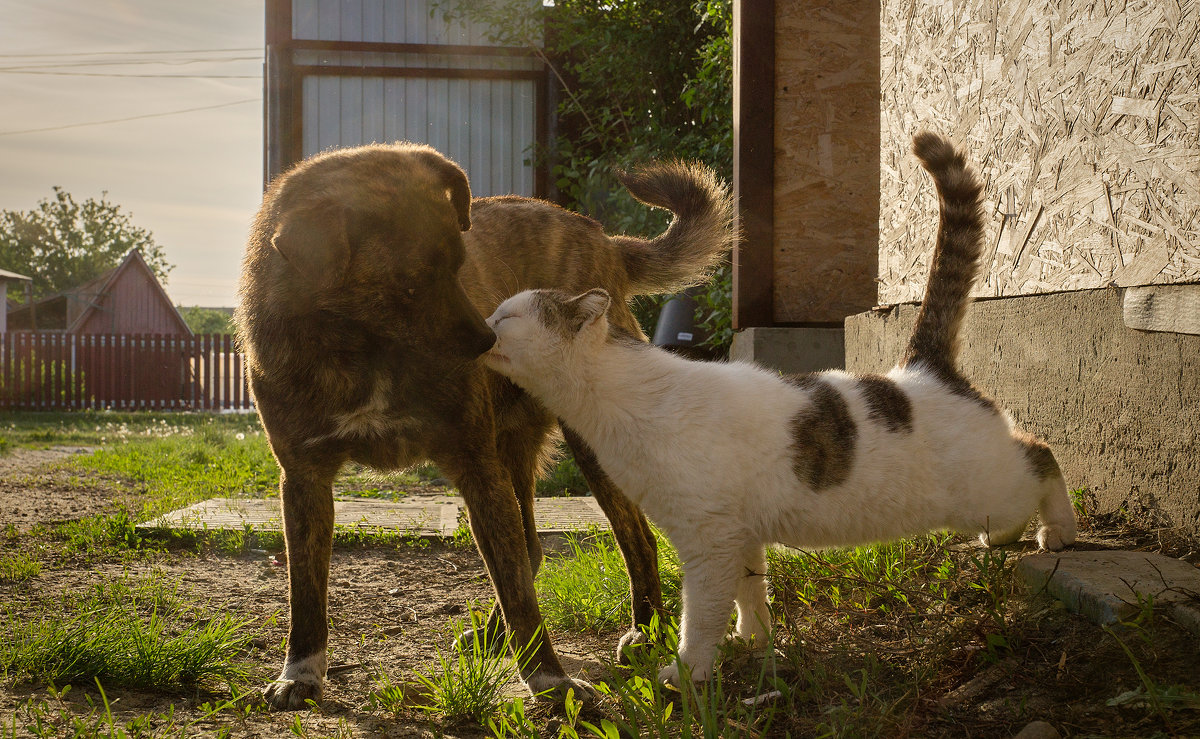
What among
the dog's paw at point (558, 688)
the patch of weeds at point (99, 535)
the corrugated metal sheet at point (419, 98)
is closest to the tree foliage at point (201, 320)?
the corrugated metal sheet at point (419, 98)

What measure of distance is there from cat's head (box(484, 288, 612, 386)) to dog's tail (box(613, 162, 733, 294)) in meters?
1.20

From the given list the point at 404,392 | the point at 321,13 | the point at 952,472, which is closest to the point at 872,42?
the point at 952,472

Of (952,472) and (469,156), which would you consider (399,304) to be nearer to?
(952,472)

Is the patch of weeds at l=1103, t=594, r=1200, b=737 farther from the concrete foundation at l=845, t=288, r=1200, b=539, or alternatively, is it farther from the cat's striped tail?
the cat's striped tail

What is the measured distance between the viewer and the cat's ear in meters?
2.88

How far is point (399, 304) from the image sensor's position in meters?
2.90

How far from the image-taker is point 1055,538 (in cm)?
291

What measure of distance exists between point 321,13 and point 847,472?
11.1m

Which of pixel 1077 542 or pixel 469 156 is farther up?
pixel 469 156

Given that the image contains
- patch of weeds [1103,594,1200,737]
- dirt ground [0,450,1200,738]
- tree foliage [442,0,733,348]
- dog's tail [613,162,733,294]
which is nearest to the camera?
patch of weeds [1103,594,1200,737]

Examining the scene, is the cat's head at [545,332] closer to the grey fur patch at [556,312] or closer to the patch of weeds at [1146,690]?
the grey fur patch at [556,312]

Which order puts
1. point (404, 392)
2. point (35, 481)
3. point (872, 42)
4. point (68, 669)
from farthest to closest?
1. point (35, 481)
2. point (872, 42)
3. point (404, 392)
4. point (68, 669)

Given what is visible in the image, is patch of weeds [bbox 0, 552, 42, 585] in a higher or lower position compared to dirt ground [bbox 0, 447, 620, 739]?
higher

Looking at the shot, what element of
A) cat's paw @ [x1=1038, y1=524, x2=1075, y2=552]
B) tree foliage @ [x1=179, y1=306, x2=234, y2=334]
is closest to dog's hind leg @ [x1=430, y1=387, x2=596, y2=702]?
cat's paw @ [x1=1038, y1=524, x2=1075, y2=552]
